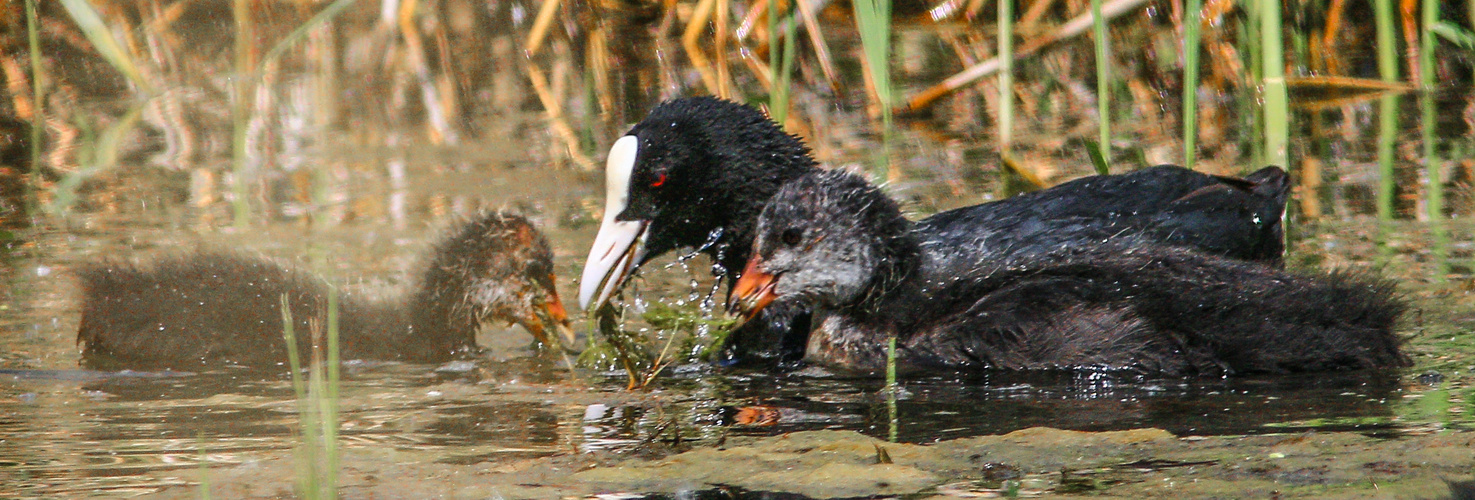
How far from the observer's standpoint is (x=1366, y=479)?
301 cm

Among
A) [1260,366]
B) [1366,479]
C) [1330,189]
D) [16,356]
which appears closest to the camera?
[1366,479]

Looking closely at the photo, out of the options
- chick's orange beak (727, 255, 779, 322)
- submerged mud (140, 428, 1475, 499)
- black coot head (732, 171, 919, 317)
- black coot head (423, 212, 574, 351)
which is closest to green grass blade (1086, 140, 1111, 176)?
black coot head (732, 171, 919, 317)

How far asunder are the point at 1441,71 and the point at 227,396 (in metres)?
7.58

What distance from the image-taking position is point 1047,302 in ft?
14.9

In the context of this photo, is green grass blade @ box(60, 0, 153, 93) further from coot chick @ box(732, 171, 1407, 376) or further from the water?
coot chick @ box(732, 171, 1407, 376)

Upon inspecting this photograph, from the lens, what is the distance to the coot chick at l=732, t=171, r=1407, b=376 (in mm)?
4379

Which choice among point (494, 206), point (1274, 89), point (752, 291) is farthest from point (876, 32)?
point (494, 206)

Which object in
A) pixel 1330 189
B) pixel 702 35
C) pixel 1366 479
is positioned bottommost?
pixel 1366 479

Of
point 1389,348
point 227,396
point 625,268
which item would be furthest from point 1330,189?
point 227,396

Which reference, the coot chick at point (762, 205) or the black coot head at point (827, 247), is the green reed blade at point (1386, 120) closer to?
the coot chick at point (762, 205)

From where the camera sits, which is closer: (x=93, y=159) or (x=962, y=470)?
(x=962, y=470)

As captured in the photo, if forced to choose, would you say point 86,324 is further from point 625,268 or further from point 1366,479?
point 1366,479

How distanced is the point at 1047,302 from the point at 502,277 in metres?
1.79

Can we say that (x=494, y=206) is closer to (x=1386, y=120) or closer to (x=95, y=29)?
Answer: (x=95, y=29)
